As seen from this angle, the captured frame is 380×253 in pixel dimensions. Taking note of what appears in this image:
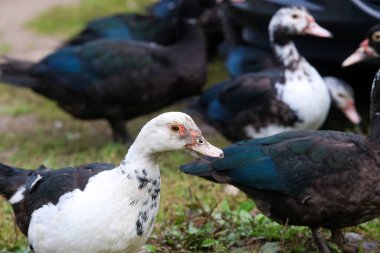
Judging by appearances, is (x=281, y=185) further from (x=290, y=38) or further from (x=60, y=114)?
(x=60, y=114)

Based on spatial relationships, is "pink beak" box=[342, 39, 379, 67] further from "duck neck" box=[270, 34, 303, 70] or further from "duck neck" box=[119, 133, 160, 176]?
"duck neck" box=[119, 133, 160, 176]

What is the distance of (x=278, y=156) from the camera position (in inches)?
165

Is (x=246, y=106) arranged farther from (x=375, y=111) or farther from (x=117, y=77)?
(x=375, y=111)

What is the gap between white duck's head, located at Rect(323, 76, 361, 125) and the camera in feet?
21.4

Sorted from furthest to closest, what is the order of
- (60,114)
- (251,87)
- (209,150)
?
1. (60,114)
2. (251,87)
3. (209,150)

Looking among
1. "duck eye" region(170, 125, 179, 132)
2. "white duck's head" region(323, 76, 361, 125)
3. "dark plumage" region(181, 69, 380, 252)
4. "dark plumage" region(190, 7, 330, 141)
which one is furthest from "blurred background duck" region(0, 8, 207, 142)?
"duck eye" region(170, 125, 179, 132)

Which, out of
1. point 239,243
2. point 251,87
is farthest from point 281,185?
point 251,87

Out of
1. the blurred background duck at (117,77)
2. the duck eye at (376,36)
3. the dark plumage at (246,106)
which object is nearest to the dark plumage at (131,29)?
the blurred background duck at (117,77)

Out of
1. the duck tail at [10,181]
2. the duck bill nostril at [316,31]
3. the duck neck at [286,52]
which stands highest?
the duck bill nostril at [316,31]

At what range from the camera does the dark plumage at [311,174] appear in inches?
154

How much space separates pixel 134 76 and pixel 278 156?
290 centimetres

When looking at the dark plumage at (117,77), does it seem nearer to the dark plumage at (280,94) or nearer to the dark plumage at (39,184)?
the dark plumage at (280,94)

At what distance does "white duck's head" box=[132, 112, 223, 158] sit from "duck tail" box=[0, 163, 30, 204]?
98cm

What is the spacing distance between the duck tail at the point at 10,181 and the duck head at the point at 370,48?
220 centimetres
